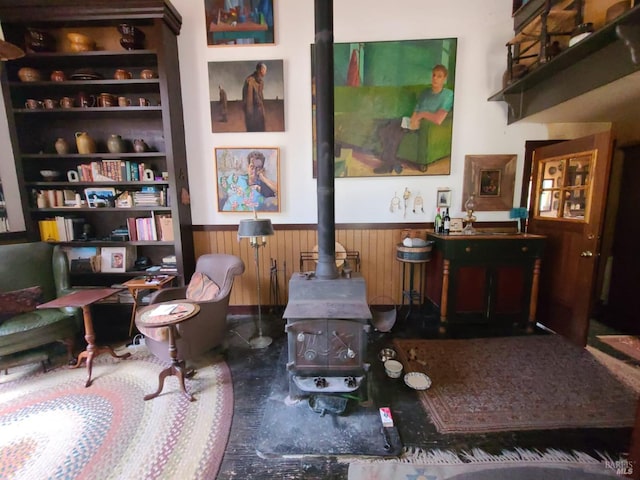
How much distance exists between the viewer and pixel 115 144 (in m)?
2.62

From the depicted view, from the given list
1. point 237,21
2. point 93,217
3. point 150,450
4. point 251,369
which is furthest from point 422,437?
point 237,21

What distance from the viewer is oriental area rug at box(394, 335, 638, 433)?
162 cm

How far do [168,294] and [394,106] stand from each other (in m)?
2.99

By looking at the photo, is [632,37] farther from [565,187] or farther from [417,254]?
[417,254]

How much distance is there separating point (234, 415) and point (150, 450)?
0.47 metres

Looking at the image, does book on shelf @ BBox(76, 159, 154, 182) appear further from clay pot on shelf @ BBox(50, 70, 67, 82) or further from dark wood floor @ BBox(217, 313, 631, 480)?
dark wood floor @ BBox(217, 313, 631, 480)

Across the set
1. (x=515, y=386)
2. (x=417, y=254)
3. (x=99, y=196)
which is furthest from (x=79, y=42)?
(x=515, y=386)

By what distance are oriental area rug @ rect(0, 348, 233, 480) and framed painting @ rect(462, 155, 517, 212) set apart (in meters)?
3.15

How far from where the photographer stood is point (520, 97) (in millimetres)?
2650

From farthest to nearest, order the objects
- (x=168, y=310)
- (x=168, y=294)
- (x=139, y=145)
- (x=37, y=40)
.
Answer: (x=139, y=145), (x=37, y=40), (x=168, y=294), (x=168, y=310)

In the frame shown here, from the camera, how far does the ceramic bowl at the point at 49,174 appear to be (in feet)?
8.60

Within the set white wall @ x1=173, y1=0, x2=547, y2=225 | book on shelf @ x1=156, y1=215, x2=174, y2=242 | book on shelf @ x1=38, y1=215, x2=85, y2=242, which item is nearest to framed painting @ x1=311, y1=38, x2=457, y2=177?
white wall @ x1=173, y1=0, x2=547, y2=225

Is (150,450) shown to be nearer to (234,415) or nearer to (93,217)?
(234,415)

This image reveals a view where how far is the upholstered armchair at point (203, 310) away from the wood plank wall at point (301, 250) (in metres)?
0.50
